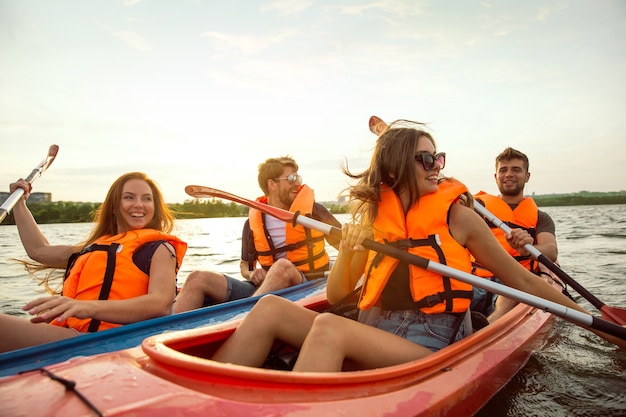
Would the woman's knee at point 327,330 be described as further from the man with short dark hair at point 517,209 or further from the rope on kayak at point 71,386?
the man with short dark hair at point 517,209

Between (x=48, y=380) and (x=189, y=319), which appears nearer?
(x=48, y=380)

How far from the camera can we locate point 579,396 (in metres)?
2.90

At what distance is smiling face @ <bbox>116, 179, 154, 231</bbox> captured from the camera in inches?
115

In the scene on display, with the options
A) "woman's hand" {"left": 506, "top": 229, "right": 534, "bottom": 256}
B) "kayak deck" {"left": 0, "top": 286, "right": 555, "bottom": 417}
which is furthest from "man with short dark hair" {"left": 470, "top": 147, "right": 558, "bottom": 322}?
"kayak deck" {"left": 0, "top": 286, "right": 555, "bottom": 417}

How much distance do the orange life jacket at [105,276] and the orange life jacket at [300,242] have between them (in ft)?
6.66

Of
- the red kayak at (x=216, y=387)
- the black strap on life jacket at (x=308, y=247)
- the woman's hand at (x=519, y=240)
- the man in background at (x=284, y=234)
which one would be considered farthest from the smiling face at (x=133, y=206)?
the woman's hand at (x=519, y=240)

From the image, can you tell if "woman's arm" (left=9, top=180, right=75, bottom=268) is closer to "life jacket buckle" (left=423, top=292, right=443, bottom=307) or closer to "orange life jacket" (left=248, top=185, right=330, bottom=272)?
"orange life jacket" (left=248, top=185, right=330, bottom=272)

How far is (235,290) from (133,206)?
139 cm

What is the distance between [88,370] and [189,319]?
1.50 metres

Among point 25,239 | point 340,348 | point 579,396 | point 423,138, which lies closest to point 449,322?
point 340,348

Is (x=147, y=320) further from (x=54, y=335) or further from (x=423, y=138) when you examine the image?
(x=423, y=138)

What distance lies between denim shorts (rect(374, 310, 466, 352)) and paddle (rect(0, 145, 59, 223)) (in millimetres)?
2518

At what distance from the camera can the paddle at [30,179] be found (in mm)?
2954

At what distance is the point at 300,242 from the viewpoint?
4645 millimetres
